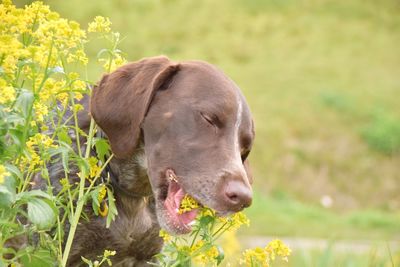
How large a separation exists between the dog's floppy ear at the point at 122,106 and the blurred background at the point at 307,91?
7.94m

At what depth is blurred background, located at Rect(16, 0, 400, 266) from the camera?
48.8ft

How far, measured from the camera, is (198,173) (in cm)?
408

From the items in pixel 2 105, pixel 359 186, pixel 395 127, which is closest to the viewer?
pixel 2 105

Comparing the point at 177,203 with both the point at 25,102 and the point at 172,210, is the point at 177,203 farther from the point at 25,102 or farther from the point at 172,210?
the point at 25,102

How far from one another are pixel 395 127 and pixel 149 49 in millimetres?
5438

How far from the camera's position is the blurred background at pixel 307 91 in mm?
14859

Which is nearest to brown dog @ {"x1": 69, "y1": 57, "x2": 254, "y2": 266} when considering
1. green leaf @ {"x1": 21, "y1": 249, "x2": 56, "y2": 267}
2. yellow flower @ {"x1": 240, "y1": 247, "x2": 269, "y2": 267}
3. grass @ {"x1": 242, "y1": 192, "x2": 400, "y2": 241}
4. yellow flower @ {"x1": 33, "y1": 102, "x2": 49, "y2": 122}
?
yellow flower @ {"x1": 240, "y1": 247, "x2": 269, "y2": 267}

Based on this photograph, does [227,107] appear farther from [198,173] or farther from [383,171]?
[383,171]

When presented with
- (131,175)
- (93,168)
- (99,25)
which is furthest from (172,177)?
(99,25)

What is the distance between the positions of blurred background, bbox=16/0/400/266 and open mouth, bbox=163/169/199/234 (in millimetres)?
8012

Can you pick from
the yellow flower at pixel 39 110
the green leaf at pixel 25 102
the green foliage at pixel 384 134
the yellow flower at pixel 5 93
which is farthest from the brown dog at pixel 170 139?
the green foliage at pixel 384 134

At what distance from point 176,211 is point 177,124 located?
0.41 meters

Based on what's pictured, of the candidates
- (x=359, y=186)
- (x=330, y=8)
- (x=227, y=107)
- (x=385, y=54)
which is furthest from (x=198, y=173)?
(x=330, y=8)

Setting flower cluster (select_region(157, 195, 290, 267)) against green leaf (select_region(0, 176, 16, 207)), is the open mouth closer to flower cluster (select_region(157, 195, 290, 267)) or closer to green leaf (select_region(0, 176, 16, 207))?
flower cluster (select_region(157, 195, 290, 267))
